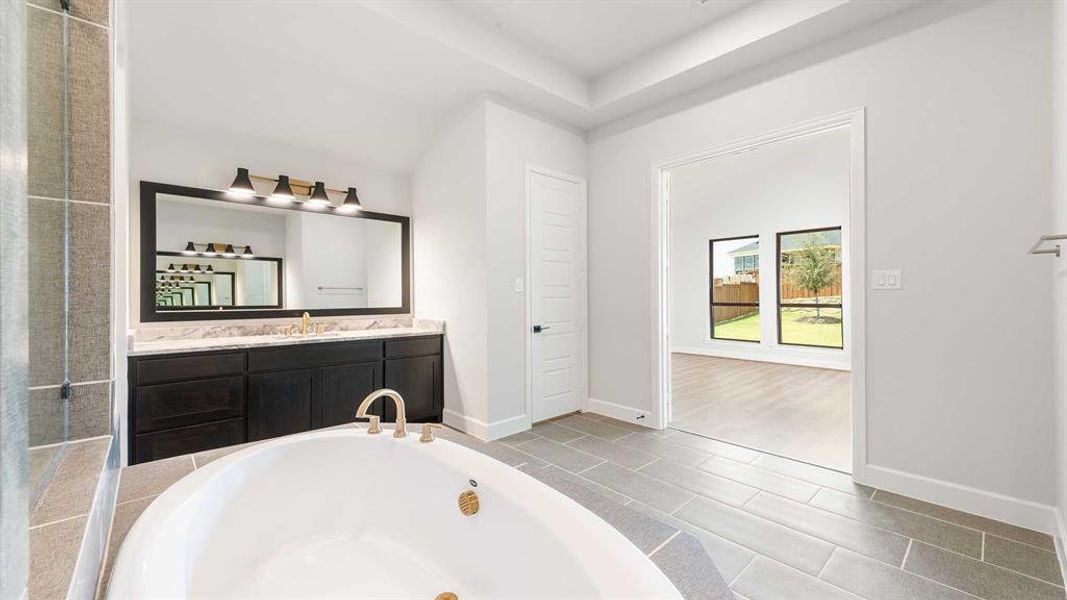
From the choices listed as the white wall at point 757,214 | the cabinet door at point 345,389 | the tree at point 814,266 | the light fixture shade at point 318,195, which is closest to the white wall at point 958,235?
the white wall at point 757,214

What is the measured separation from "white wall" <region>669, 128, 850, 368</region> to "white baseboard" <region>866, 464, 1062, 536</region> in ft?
12.5

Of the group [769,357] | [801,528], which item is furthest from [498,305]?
[769,357]

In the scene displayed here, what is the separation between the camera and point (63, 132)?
103 centimetres

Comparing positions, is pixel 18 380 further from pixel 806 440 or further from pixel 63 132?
pixel 806 440

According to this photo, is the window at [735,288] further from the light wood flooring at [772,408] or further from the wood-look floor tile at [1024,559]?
the wood-look floor tile at [1024,559]

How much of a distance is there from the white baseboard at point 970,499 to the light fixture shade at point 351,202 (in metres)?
4.05

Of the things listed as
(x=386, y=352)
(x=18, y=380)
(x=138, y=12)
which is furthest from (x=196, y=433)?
(x=18, y=380)

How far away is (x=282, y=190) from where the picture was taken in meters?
3.34

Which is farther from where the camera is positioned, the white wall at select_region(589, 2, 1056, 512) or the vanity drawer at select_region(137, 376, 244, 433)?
the vanity drawer at select_region(137, 376, 244, 433)

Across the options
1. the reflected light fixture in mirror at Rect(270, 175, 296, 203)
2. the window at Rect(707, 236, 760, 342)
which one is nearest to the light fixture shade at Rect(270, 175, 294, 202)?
the reflected light fixture in mirror at Rect(270, 175, 296, 203)

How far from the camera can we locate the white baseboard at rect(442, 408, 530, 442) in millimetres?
3242

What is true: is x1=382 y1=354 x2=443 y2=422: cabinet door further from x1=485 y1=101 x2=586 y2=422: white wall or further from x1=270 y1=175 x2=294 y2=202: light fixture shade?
x1=270 y1=175 x2=294 y2=202: light fixture shade

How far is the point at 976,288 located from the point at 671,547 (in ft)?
7.18

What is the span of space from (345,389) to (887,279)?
3517 millimetres
